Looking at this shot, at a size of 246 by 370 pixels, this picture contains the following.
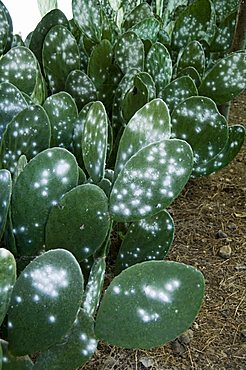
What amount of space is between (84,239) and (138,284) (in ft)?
0.42

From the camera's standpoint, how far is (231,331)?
49.1 inches

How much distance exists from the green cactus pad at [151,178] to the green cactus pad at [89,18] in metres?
0.75

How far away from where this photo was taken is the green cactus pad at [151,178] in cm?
90

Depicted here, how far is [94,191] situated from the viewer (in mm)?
884

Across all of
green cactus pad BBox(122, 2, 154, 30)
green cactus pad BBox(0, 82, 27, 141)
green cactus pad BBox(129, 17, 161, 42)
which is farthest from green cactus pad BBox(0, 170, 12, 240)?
green cactus pad BBox(122, 2, 154, 30)

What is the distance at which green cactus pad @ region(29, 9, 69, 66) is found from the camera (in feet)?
5.16

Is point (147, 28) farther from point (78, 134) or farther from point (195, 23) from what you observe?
point (78, 134)

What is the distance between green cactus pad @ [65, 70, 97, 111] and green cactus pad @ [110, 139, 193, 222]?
1.60ft

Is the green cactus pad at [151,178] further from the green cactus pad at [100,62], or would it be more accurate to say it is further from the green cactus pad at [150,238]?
the green cactus pad at [100,62]

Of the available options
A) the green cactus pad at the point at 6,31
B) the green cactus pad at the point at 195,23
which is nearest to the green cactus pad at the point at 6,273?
the green cactus pad at the point at 6,31

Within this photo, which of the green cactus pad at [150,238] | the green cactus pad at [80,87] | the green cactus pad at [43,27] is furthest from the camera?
the green cactus pad at [43,27]

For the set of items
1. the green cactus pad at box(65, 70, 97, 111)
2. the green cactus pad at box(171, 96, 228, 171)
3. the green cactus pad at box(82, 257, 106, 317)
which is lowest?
the green cactus pad at box(82, 257, 106, 317)

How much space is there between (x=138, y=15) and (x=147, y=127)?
873mm

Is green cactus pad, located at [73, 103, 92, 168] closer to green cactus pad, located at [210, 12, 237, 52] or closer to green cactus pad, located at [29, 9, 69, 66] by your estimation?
green cactus pad, located at [29, 9, 69, 66]
